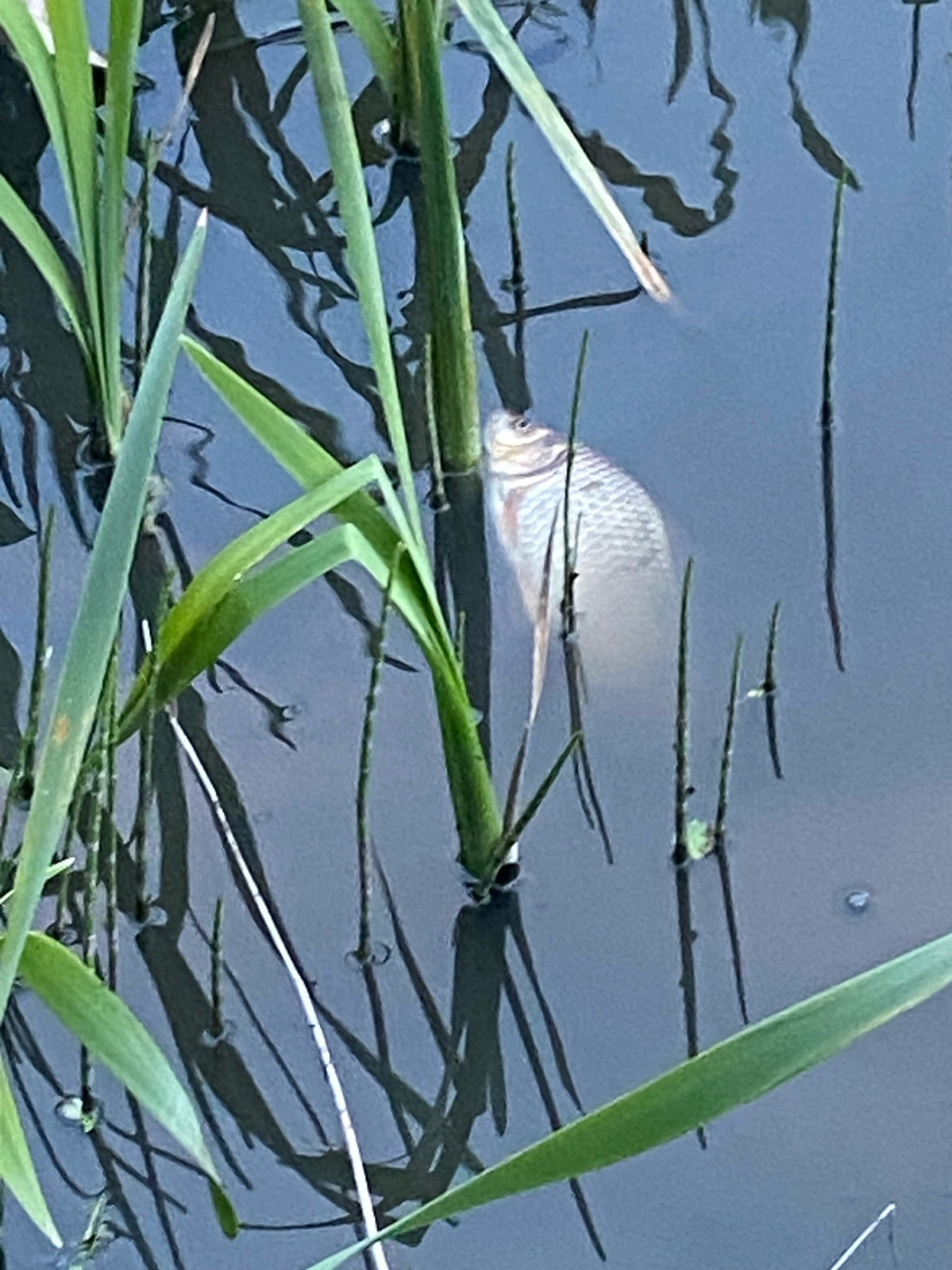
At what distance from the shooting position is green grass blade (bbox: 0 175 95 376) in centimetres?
155

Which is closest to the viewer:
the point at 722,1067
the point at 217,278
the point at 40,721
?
the point at 722,1067

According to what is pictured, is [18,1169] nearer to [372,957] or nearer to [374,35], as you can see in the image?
[372,957]

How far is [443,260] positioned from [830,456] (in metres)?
0.42

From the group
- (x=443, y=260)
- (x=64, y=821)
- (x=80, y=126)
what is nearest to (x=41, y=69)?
(x=80, y=126)

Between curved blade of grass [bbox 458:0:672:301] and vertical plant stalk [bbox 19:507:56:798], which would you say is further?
curved blade of grass [bbox 458:0:672:301]

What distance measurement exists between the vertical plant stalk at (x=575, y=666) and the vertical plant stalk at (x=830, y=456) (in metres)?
0.22

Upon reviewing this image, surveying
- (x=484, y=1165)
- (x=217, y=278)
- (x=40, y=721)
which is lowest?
(x=484, y=1165)

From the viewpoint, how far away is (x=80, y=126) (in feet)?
4.96

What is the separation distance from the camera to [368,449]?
1.85 metres

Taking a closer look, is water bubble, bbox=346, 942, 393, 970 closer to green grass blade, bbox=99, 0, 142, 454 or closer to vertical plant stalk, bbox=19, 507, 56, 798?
vertical plant stalk, bbox=19, 507, 56, 798

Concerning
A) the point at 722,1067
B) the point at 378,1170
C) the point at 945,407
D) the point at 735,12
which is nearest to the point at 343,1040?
the point at 378,1170

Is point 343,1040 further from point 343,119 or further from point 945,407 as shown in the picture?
point 945,407

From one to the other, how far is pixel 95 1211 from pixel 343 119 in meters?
0.79

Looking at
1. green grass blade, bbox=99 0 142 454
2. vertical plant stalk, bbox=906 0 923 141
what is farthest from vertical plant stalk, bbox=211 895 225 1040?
vertical plant stalk, bbox=906 0 923 141
